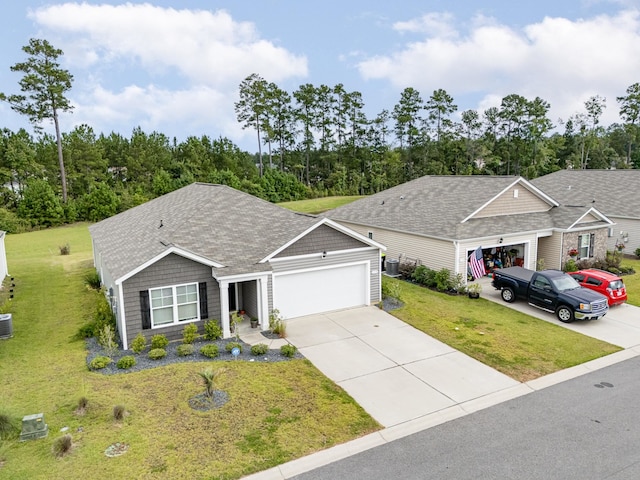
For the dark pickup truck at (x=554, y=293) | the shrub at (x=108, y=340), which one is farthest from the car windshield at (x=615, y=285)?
the shrub at (x=108, y=340)

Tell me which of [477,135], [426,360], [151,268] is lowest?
[426,360]

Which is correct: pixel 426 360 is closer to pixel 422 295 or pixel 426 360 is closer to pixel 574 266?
pixel 422 295

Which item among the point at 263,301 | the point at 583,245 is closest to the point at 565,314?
the point at 583,245

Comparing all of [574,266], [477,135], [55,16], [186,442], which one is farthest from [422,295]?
[477,135]

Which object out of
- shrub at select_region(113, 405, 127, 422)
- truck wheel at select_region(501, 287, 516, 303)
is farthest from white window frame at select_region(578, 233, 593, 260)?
shrub at select_region(113, 405, 127, 422)

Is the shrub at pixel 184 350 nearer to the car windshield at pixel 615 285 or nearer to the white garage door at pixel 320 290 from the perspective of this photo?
the white garage door at pixel 320 290

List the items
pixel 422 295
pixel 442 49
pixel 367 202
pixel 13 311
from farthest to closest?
pixel 367 202, pixel 442 49, pixel 422 295, pixel 13 311
